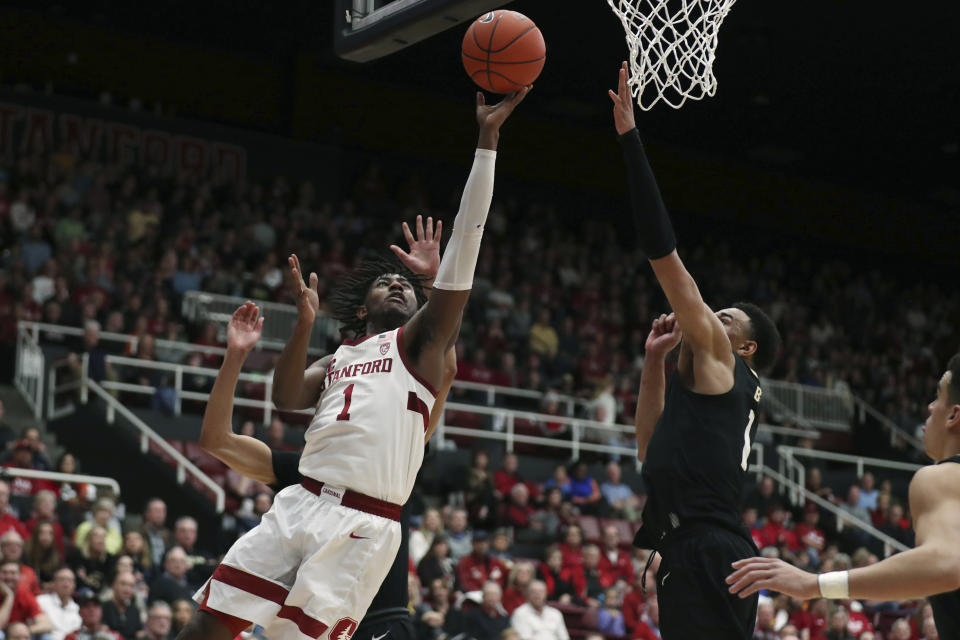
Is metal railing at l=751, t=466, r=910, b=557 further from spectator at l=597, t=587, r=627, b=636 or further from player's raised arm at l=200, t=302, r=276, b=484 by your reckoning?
player's raised arm at l=200, t=302, r=276, b=484

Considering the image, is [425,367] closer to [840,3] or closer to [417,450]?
[417,450]

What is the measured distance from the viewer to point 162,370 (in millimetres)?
14656

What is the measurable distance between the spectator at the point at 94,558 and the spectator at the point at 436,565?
2887mm

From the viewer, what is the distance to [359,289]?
5.79 meters

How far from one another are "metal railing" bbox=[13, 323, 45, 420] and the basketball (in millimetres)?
9818

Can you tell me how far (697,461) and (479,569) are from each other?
8.13 metres

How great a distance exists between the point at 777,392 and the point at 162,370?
32.6ft

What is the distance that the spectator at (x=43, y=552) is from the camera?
10344mm

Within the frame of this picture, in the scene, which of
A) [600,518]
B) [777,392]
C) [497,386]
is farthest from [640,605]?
[777,392]

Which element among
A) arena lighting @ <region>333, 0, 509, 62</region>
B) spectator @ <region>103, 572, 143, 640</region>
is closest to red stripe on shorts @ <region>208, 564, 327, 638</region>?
arena lighting @ <region>333, 0, 509, 62</region>

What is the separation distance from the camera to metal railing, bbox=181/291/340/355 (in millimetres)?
16297

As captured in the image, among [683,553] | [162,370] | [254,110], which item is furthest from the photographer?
[254,110]

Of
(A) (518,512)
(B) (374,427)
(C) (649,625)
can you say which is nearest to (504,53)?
(B) (374,427)

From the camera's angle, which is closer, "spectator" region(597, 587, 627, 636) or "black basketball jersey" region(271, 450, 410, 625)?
"black basketball jersey" region(271, 450, 410, 625)
